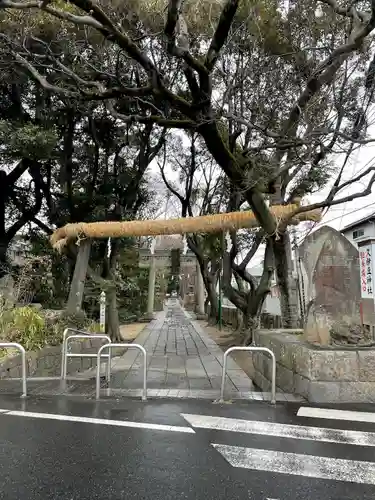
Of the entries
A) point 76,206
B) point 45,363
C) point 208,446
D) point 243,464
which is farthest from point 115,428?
point 76,206

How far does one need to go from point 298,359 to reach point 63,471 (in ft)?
12.5

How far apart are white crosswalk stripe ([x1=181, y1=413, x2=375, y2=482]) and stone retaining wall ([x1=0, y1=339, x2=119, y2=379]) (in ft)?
13.2

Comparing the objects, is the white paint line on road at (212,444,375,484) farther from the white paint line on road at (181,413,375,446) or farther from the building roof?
the building roof

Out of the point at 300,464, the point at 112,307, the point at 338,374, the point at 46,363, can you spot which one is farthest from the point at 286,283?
the point at 112,307

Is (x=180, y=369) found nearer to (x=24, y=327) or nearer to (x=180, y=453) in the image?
(x=24, y=327)

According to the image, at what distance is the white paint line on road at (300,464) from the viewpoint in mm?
3765

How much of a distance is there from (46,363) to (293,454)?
6.48 m

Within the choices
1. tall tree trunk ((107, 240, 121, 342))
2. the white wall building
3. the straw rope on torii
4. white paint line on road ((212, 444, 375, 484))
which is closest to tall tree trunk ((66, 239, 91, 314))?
the straw rope on torii

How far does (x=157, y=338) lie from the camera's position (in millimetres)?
18078

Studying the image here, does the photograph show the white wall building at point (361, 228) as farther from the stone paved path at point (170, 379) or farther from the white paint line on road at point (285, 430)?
the white paint line on road at point (285, 430)

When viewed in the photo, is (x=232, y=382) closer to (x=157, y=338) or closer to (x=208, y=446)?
(x=208, y=446)

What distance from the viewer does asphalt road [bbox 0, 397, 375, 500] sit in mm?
3430

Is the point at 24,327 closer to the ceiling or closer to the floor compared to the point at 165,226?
closer to the floor

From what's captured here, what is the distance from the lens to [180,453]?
4.24 m
